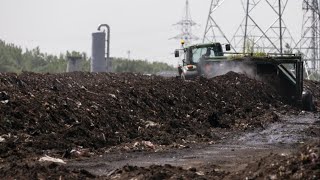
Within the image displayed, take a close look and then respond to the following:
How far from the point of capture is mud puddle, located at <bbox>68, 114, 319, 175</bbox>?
30.5 feet

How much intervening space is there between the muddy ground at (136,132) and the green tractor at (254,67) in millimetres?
2066

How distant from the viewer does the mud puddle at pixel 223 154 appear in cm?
930

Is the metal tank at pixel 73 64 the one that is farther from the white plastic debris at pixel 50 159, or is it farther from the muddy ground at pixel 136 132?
the white plastic debris at pixel 50 159

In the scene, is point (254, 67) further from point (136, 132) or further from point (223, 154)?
point (223, 154)

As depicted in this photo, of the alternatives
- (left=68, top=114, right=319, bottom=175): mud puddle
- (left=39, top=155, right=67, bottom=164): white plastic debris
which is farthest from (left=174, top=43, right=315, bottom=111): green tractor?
(left=39, top=155, right=67, bottom=164): white plastic debris

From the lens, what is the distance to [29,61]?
5422cm

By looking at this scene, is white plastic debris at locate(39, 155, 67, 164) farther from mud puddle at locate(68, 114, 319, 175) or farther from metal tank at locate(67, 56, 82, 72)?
metal tank at locate(67, 56, 82, 72)

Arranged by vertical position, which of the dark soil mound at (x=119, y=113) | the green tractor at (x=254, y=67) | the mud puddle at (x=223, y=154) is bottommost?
the mud puddle at (x=223, y=154)

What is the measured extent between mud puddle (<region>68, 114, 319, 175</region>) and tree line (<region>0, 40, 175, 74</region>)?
35.1 m

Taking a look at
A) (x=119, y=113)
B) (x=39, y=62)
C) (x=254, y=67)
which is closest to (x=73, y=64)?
(x=39, y=62)

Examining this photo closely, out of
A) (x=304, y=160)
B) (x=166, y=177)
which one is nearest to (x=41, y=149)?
(x=166, y=177)

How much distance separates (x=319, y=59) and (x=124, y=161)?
141ft

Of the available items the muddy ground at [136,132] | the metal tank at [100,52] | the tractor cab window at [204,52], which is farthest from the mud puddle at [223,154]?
the metal tank at [100,52]

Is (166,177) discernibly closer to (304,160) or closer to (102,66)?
(304,160)
